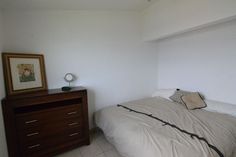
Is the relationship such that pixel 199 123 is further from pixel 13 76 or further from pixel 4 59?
pixel 4 59

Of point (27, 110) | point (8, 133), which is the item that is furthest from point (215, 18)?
point (8, 133)

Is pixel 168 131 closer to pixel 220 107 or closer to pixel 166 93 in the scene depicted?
pixel 220 107

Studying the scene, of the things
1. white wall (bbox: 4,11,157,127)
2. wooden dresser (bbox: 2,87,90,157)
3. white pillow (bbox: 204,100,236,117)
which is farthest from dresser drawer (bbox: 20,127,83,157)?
white pillow (bbox: 204,100,236,117)

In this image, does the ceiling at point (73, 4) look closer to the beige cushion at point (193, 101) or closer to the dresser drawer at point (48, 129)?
the dresser drawer at point (48, 129)

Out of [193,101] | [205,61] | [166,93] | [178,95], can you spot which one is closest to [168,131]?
[193,101]

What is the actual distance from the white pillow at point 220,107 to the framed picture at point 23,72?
9.52 ft

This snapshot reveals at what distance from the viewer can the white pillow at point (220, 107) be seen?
2.18 metres

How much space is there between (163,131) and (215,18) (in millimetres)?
1674

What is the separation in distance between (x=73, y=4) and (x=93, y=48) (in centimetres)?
82

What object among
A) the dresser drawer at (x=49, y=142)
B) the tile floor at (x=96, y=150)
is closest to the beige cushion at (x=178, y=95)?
the tile floor at (x=96, y=150)

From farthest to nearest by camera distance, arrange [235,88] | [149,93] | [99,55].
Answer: [149,93] < [99,55] < [235,88]

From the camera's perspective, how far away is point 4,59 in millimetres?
1945

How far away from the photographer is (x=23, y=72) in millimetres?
2109

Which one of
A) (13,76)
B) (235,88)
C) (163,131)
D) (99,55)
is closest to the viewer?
(163,131)
